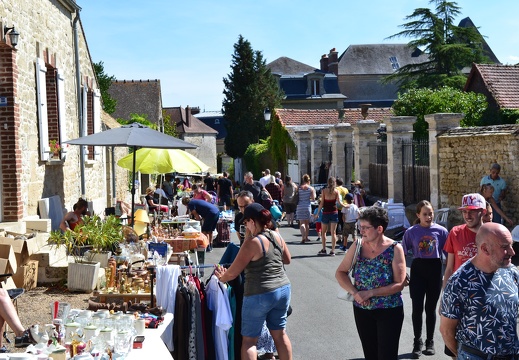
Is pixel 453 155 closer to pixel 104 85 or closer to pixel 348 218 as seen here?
pixel 348 218

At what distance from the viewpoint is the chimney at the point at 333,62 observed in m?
68.6

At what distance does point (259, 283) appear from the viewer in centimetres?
627

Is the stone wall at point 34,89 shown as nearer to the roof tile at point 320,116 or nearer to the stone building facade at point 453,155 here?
the stone building facade at point 453,155

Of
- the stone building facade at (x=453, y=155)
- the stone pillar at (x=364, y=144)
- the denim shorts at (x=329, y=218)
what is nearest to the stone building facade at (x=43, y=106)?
the denim shorts at (x=329, y=218)

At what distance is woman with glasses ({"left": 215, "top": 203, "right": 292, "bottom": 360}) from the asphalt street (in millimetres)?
1355

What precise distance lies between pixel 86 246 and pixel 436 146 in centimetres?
1015

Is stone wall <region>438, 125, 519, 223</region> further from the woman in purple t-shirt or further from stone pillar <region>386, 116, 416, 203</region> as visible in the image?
the woman in purple t-shirt

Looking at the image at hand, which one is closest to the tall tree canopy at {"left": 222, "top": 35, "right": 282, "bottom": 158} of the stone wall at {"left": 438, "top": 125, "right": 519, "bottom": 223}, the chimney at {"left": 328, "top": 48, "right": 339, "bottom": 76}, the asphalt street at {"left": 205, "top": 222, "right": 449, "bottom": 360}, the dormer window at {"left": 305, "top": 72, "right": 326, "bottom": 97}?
the dormer window at {"left": 305, "top": 72, "right": 326, "bottom": 97}

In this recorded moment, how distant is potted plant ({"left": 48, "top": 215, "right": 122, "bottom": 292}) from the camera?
8.57m

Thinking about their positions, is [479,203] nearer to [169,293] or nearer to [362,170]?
[169,293]

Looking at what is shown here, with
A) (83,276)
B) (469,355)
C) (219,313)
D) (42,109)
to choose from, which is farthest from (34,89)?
(469,355)

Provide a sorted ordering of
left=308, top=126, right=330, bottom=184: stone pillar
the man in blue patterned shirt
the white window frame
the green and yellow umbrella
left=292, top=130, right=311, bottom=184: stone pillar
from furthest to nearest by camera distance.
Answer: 1. left=292, top=130, right=311, bottom=184: stone pillar
2. left=308, top=126, right=330, bottom=184: stone pillar
3. the green and yellow umbrella
4. the white window frame
5. the man in blue patterned shirt

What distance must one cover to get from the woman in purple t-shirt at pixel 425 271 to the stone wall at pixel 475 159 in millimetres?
7189

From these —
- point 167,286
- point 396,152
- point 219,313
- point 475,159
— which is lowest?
point 219,313
